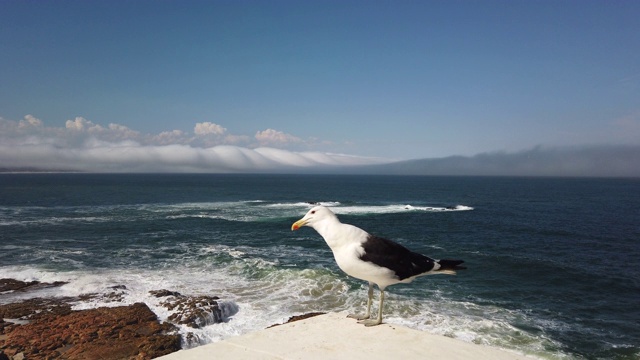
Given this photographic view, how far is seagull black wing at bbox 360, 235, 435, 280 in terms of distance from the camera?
17.8 ft

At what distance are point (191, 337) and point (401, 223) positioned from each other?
32.9m

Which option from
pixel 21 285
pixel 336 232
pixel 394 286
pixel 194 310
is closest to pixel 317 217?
pixel 336 232

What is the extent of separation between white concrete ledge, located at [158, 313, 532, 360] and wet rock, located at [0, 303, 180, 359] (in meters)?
8.09

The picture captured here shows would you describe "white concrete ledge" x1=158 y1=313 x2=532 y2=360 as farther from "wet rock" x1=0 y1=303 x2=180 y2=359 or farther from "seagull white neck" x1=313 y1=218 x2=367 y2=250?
"wet rock" x1=0 y1=303 x2=180 y2=359

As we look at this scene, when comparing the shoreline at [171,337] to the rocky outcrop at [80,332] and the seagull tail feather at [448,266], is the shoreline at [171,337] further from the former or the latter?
the seagull tail feather at [448,266]

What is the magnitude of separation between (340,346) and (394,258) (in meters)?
1.39

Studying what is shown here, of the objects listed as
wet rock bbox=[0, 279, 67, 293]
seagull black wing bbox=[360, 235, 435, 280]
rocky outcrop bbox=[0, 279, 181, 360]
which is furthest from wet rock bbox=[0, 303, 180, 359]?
seagull black wing bbox=[360, 235, 435, 280]

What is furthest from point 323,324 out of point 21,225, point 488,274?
point 21,225

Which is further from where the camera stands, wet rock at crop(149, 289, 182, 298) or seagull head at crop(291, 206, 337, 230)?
wet rock at crop(149, 289, 182, 298)

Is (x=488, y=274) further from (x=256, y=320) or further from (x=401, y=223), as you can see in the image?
(x=401, y=223)

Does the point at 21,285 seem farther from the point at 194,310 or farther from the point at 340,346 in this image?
the point at 340,346

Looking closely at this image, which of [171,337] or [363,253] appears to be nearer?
[363,253]

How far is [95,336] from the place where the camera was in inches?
504

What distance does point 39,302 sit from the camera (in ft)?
54.0
